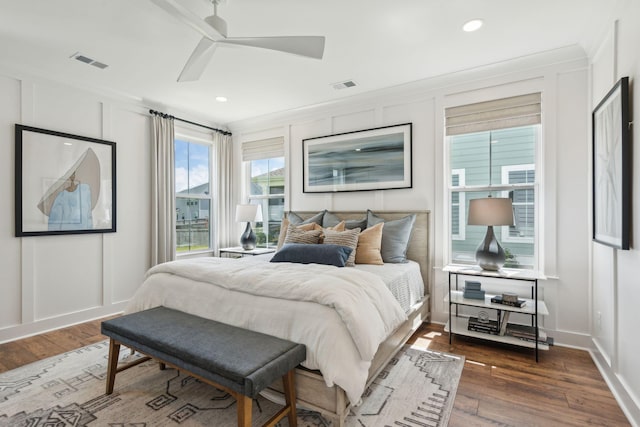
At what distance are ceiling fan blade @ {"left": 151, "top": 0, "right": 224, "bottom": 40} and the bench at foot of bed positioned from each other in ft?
6.13

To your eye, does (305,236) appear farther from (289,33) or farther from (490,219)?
(289,33)

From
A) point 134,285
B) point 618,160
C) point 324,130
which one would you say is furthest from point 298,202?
point 618,160

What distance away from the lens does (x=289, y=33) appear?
8.54 feet

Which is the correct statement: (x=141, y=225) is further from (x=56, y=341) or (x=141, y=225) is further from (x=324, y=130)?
(x=324, y=130)

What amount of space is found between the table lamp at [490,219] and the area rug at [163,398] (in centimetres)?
93

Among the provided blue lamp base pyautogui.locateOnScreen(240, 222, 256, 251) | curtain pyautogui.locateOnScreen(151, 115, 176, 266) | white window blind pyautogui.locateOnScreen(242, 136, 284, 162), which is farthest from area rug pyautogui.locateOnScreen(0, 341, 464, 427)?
white window blind pyautogui.locateOnScreen(242, 136, 284, 162)

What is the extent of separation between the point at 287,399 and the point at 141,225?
10.9 feet

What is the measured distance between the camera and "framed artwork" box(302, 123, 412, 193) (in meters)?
3.81

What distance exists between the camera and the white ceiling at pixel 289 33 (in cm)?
226

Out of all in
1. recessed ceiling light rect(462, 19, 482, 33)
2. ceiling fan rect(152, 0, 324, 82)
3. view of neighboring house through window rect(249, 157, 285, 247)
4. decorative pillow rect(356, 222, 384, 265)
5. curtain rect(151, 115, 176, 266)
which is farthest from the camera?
view of neighboring house through window rect(249, 157, 285, 247)

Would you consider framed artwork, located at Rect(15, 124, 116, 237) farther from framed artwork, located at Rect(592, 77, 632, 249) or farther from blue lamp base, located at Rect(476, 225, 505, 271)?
framed artwork, located at Rect(592, 77, 632, 249)

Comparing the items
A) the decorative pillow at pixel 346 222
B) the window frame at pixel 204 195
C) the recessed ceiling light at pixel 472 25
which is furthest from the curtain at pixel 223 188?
the recessed ceiling light at pixel 472 25

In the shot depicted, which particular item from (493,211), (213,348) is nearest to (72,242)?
(213,348)

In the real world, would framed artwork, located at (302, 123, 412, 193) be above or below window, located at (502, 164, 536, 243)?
above
